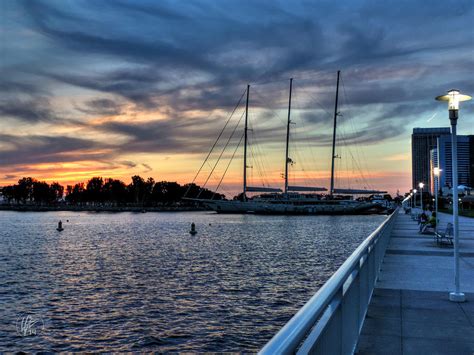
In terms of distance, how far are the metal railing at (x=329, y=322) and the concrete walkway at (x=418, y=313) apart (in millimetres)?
489

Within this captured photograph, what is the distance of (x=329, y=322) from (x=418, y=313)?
4.77m

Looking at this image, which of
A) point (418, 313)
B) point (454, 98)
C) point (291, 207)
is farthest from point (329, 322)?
point (291, 207)

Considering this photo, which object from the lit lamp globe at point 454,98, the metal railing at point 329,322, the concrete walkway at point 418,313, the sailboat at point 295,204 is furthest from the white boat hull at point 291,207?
the metal railing at point 329,322

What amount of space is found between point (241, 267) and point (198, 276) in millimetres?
3955

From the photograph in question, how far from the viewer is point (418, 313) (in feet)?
27.1

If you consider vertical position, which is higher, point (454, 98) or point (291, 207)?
point (454, 98)

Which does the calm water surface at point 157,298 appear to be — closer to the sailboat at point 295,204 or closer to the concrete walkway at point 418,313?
the concrete walkway at point 418,313

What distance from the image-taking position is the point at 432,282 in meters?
11.3

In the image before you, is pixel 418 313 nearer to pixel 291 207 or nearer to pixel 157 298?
pixel 157 298

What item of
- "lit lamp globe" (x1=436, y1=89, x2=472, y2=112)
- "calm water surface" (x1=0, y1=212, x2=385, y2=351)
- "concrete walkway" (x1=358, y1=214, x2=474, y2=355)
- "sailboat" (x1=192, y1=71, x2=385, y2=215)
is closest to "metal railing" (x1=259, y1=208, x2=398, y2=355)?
"concrete walkway" (x1=358, y1=214, x2=474, y2=355)

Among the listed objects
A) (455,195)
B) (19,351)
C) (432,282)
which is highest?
(455,195)

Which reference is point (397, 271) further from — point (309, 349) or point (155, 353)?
point (309, 349)

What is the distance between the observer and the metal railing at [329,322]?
2.73 meters

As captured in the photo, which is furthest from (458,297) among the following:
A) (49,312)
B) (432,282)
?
(49,312)
